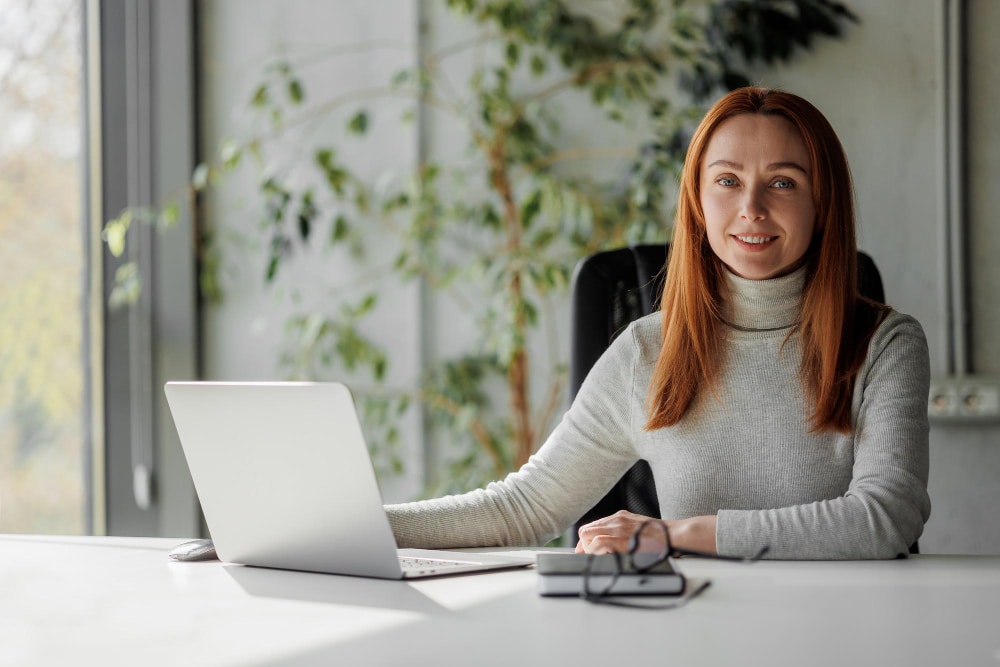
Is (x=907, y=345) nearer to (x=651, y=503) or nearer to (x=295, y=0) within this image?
(x=651, y=503)

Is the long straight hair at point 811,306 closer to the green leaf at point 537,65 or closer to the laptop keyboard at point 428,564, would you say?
the laptop keyboard at point 428,564

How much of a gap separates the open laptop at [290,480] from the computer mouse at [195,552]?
0.05 metres

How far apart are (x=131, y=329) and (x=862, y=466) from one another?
2071 mm

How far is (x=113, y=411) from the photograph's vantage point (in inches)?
112

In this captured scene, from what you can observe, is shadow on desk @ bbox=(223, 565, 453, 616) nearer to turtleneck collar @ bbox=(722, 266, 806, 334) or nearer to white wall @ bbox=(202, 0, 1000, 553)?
turtleneck collar @ bbox=(722, 266, 806, 334)

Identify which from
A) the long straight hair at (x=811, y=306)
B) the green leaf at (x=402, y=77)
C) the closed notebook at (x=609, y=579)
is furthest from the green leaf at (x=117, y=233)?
the closed notebook at (x=609, y=579)

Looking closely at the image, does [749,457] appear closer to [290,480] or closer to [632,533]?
[632,533]

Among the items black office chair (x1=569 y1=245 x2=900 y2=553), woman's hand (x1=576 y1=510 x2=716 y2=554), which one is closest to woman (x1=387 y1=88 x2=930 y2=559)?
black office chair (x1=569 y1=245 x2=900 y2=553)

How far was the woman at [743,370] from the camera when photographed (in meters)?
1.45

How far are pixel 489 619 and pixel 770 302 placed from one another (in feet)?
2.59

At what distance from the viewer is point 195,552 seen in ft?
4.25

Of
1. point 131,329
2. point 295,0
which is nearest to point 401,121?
point 295,0

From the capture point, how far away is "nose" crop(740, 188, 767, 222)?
1.52 m

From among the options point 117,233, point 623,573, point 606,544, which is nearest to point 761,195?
point 606,544
